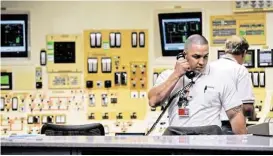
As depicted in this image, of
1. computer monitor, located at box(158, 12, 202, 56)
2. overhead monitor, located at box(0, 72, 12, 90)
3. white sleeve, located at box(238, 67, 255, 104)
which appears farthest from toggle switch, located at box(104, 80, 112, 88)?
white sleeve, located at box(238, 67, 255, 104)

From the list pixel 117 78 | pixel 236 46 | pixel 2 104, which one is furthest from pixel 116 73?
pixel 236 46

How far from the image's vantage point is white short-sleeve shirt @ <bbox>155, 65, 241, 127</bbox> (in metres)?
4.38

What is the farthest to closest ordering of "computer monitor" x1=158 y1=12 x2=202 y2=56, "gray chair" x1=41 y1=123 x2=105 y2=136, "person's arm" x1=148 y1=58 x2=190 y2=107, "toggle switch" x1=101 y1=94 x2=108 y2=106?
1. "toggle switch" x1=101 y1=94 x2=108 y2=106
2. "computer monitor" x1=158 y1=12 x2=202 y2=56
3. "person's arm" x1=148 y1=58 x2=190 y2=107
4. "gray chair" x1=41 y1=123 x2=105 y2=136

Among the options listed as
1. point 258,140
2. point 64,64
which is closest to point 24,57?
point 64,64

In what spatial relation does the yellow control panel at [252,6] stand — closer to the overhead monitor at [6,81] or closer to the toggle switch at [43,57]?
the toggle switch at [43,57]

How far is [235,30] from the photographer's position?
689 cm

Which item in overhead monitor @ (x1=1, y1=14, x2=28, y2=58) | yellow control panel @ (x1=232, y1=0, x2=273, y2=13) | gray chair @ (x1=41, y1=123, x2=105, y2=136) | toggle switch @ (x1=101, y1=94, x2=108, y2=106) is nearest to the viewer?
gray chair @ (x1=41, y1=123, x2=105, y2=136)

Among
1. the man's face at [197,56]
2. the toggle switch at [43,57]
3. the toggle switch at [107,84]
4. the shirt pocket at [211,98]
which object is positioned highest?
the toggle switch at [43,57]

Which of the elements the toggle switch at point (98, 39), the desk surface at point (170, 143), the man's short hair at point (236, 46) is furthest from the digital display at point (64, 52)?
the desk surface at point (170, 143)

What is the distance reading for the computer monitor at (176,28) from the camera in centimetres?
691

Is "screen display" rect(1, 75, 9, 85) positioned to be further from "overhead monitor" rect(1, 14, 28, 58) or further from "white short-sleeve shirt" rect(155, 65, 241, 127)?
"white short-sleeve shirt" rect(155, 65, 241, 127)

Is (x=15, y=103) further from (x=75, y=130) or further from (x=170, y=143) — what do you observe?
(x=170, y=143)

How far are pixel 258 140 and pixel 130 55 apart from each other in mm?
3868

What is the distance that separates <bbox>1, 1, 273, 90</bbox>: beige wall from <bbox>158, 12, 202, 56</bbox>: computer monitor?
10cm
